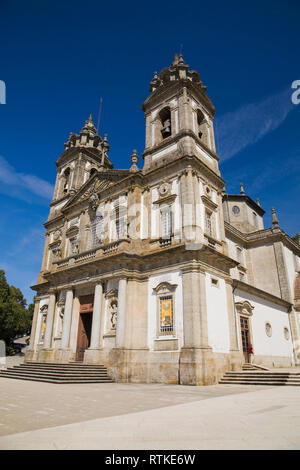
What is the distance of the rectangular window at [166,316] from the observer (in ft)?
50.9

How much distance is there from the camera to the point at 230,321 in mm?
16734

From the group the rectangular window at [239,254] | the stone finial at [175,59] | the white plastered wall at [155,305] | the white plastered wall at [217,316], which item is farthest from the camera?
the rectangular window at [239,254]

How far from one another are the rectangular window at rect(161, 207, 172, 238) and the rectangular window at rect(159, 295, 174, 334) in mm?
3762

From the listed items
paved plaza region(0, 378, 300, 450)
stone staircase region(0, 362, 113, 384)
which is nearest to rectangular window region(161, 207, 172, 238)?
stone staircase region(0, 362, 113, 384)

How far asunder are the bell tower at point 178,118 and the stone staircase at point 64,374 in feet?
42.9

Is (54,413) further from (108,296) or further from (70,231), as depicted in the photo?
(70,231)

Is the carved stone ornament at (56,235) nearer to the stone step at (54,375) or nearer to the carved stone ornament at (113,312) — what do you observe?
the carved stone ornament at (113,312)

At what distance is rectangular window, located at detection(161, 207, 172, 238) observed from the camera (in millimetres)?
17875

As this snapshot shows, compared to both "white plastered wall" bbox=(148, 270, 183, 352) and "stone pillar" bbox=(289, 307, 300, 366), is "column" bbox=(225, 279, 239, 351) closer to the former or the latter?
"white plastered wall" bbox=(148, 270, 183, 352)

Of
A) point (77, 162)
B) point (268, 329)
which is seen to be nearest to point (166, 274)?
point (268, 329)

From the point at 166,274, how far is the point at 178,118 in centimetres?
1109

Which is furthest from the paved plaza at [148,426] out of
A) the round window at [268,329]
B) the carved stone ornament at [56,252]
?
the carved stone ornament at [56,252]

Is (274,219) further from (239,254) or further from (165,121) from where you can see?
(165,121)
